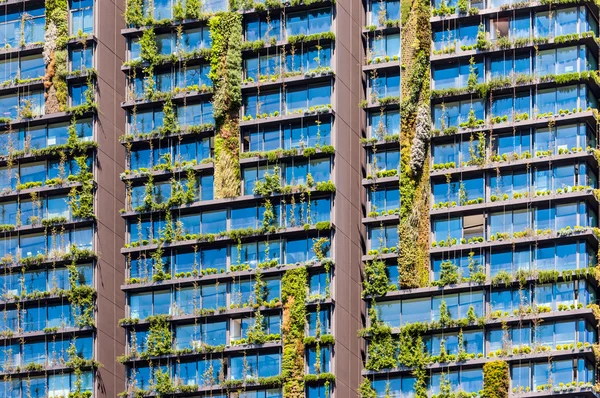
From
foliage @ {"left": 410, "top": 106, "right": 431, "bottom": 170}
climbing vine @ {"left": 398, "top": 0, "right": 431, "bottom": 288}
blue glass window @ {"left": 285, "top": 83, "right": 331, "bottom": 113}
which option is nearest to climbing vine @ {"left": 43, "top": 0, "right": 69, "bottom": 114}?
blue glass window @ {"left": 285, "top": 83, "right": 331, "bottom": 113}

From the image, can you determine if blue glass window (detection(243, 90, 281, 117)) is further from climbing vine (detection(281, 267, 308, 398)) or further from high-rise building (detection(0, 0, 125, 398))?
climbing vine (detection(281, 267, 308, 398))

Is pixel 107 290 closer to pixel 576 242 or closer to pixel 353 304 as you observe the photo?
pixel 353 304

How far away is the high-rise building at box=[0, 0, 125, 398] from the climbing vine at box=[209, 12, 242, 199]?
901 centimetres

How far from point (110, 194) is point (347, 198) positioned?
18.7m

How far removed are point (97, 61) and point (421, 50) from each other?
2507 centimetres

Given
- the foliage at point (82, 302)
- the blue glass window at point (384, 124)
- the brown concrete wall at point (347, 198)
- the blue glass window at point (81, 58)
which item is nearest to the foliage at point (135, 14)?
the blue glass window at point (81, 58)

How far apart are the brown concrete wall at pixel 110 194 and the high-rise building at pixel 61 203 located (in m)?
0.07

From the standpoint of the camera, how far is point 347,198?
172m

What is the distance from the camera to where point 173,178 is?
176125 millimetres

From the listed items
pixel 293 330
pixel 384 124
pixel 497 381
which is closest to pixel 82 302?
pixel 293 330

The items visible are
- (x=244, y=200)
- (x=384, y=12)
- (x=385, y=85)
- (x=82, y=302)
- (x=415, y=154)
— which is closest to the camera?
(x=415, y=154)

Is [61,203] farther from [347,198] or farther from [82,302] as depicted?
[347,198]

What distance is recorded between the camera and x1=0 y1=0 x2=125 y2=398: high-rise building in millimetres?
175625

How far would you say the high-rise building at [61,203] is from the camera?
175625 millimetres
